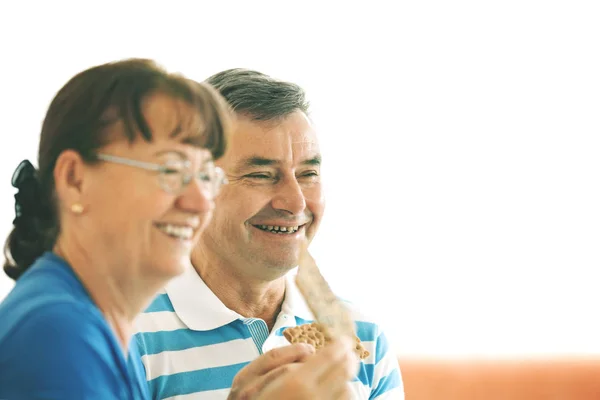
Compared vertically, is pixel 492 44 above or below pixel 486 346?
above

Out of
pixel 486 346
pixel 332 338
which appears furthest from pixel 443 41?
pixel 332 338

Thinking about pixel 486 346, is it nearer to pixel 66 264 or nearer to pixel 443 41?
pixel 443 41

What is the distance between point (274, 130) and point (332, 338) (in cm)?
57

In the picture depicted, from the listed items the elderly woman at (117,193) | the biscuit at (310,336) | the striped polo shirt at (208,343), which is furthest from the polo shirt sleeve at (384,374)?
the elderly woman at (117,193)

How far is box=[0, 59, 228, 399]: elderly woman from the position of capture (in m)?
0.92

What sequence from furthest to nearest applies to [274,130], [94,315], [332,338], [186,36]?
1. [186,36]
2. [274,130]
3. [332,338]
4. [94,315]

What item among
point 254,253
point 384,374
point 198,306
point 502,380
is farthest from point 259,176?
point 502,380

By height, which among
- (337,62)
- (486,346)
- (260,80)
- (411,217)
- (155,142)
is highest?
(337,62)

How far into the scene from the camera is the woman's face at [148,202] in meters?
0.92

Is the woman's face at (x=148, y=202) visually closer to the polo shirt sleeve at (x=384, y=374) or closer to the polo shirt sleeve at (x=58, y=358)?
the polo shirt sleeve at (x=58, y=358)

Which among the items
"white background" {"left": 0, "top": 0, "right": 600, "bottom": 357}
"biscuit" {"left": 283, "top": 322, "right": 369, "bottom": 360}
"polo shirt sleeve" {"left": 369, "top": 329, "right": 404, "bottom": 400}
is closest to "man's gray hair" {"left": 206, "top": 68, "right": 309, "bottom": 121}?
"biscuit" {"left": 283, "top": 322, "right": 369, "bottom": 360}

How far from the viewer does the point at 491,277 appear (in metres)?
3.06

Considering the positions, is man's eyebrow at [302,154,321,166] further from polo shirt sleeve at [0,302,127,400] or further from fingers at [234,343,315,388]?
polo shirt sleeve at [0,302,127,400]

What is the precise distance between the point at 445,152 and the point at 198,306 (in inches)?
67.8
